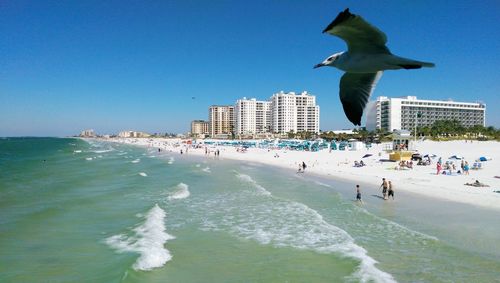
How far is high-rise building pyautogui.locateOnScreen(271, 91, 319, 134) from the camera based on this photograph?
179500mm

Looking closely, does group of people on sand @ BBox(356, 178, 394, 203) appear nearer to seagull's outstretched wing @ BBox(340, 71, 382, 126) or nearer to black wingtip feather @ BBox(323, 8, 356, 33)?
seagull's outstretched wing @ BBox(340, 71, 382, 126)

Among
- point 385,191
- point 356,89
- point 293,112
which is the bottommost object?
point 385,191

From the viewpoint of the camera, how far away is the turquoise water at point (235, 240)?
455 inches

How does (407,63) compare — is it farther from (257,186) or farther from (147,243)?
(257,186)

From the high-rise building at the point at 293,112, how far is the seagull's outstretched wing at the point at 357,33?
174m

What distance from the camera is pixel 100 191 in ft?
92.3

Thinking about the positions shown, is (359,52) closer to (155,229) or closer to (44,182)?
(155,229)

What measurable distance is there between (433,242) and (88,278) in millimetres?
11019

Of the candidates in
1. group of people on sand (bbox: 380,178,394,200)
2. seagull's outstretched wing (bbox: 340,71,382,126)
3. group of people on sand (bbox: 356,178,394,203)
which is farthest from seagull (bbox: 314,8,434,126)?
group of people on sand (bbox: 380,178,394,200)

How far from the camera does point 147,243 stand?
14734 millimetres

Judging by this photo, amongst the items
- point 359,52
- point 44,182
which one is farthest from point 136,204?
point 359,52

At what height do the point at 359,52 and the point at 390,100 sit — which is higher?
the point at 390,100

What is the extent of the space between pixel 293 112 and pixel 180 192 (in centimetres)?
15557

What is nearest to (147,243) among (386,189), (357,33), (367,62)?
(367,62)
